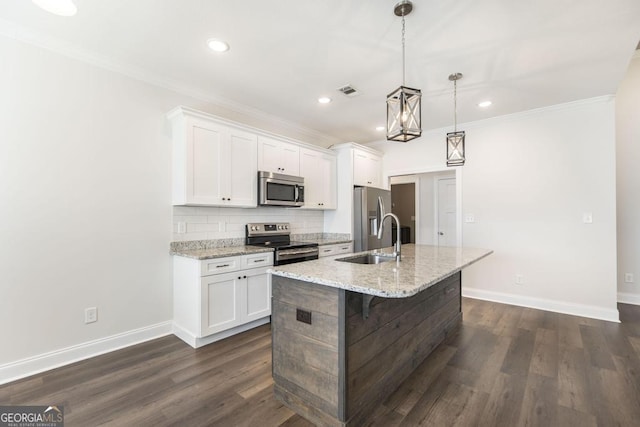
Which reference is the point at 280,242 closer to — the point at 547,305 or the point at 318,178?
the point at 318,178

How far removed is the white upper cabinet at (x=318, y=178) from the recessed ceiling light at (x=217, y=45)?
6.10 ft

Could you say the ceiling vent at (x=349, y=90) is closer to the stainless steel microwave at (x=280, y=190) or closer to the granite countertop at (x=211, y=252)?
the stainless steel microwave at (x=280, y=190)

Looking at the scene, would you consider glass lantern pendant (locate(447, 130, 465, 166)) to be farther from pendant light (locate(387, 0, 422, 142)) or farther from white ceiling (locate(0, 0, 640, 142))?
pendant light (locate(387, 0, 422, 142))

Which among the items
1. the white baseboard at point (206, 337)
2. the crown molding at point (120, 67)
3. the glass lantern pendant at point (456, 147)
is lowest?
the white baseboard at point (206, 337)

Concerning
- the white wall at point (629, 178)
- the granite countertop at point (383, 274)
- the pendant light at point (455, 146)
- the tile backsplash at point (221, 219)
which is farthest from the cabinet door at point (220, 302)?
the white wall at point (629, 178)

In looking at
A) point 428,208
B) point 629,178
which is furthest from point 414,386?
point 428,208

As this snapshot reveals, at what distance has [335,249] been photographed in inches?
167

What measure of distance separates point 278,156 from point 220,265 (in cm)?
164

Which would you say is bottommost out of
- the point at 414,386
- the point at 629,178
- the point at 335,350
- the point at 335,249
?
the point at 414,386

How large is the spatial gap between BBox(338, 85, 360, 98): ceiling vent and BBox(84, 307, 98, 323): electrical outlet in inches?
126

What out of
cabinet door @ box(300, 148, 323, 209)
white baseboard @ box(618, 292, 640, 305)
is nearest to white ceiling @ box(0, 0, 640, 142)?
cabinet door @ box(300, 148, 323, 209)

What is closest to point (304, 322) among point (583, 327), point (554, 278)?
point (583, 327)

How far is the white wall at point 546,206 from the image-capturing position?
138 inches

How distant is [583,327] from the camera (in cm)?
322
